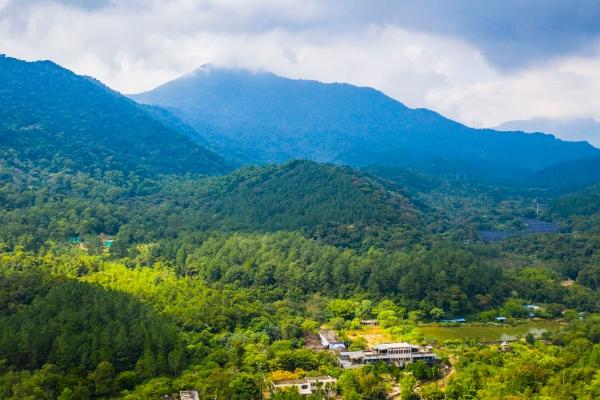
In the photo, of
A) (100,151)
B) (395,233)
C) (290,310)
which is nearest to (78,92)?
(100,151)

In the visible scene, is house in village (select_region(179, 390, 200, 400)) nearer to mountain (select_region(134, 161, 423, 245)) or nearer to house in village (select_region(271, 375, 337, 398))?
house in village (select_region(271, 375, 337, 398))

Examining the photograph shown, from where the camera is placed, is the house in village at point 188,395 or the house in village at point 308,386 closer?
the house in village at point 188,395

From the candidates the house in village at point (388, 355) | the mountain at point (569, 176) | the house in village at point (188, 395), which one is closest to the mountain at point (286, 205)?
the house in village at point (388, 355)

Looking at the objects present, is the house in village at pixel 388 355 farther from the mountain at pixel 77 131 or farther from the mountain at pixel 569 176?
the mountain at pixel 569 176

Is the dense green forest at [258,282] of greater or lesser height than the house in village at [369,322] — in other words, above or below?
above

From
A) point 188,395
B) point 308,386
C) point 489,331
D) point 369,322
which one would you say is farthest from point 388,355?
point 188,395

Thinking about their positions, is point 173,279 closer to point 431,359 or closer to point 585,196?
point 431,359

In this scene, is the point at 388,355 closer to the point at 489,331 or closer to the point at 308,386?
the point at 308,386
